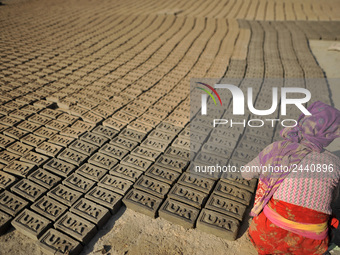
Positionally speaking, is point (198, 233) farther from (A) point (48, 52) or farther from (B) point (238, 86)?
(A) point (48, 52)

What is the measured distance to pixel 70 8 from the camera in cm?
1035

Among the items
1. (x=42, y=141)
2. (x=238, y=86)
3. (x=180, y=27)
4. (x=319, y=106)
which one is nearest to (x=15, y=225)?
(x=42, y=141)

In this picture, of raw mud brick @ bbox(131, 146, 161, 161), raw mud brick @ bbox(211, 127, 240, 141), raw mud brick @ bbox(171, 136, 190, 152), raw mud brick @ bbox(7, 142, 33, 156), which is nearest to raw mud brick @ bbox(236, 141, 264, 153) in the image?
raw mud brick @ bbox(211, 127, 240, 141)

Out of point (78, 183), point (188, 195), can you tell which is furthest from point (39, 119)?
point (188, 195)

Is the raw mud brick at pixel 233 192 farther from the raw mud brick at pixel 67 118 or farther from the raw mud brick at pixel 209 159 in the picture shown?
the raw mud brick at pixel 67 118

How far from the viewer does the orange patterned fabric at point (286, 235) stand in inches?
80.0

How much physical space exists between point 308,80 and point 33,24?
27.3 ft

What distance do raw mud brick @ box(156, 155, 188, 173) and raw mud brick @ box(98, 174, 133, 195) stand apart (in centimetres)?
52

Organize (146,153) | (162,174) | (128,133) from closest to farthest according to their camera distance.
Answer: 1. (162,174)
2. (146,153)
3. (128,133)

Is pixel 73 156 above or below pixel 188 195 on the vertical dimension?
above

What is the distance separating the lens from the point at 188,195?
9.44 ft

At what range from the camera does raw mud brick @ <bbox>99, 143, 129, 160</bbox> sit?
3428mm

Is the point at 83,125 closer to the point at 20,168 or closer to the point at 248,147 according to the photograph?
the point at 20,168

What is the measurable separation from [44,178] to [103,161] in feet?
2.36
